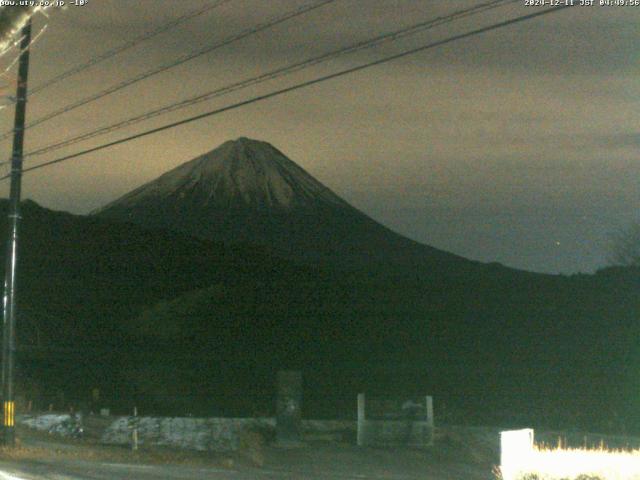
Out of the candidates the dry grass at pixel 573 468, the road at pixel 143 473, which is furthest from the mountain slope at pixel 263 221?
the dry grass at pixel 573 468

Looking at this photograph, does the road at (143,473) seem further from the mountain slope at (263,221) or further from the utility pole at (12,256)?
the mountain slope at (263,221)

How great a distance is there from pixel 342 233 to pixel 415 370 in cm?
14437

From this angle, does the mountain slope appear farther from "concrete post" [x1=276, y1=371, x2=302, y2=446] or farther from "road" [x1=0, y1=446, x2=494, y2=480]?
"road" [x1=0, y1=446, x2=494, y2=480]

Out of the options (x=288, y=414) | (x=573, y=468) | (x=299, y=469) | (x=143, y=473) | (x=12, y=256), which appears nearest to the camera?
(x=573, y=468)

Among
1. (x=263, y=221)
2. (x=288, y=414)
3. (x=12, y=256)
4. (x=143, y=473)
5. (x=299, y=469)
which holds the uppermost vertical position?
(x=263, y=221)

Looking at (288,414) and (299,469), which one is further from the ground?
(288,414)

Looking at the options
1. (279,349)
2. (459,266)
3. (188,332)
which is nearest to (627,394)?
(279,349)

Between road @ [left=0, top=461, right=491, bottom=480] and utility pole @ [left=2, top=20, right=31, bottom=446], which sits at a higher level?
utility pole @ [left=2, top=20, right=31, bottom=446]

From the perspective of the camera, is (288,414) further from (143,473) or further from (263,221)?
(263,221)

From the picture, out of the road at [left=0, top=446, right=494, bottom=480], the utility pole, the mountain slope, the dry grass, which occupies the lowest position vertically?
the road at [left=0, top=446, right=494, bottom=480]

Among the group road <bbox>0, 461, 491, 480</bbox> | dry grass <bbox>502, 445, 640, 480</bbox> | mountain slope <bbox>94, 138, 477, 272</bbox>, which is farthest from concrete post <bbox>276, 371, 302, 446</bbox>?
mountain slope <bbox>94, 138, 477, 272</bbox>

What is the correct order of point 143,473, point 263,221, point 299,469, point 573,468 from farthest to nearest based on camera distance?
point 263,221
point 299,469
point 143,473
point 573,468

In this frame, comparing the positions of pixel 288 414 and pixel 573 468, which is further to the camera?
pixel 288 414

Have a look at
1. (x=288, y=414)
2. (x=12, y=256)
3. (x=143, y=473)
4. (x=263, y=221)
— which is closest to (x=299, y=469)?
(x=143, y=473)
